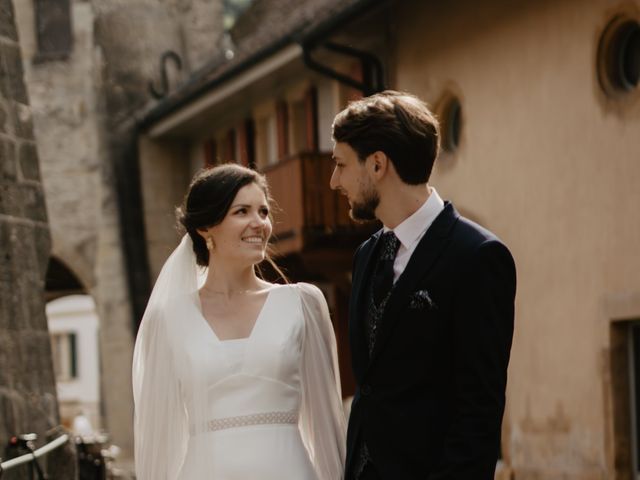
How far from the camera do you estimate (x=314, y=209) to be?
66.5 feet

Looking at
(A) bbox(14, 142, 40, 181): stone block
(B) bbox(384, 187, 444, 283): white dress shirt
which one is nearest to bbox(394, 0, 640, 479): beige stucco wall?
(A) bbox(14, 142, 40, 181): stone block

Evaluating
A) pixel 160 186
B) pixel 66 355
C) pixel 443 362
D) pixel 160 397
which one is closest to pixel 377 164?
pixel 443 362

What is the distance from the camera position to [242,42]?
95.9 ft

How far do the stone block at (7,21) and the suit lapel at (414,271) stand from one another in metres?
5.97

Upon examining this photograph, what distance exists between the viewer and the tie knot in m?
5.08

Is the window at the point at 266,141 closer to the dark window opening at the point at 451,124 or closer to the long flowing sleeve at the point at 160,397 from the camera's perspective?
the dark window opening at the point at 451,124

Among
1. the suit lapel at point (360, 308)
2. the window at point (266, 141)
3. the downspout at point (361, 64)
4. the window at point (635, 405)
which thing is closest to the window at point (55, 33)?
the window at point (266, 141)

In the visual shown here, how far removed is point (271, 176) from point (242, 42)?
850 centimetres

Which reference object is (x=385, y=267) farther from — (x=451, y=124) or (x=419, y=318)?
(x=451, y=124)

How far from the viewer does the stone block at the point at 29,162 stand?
10336 millimetres

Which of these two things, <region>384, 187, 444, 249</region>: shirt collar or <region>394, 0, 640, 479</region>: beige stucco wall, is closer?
<region>384, 187, 444, 249</region>: shirt collar

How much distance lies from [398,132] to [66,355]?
52338mm

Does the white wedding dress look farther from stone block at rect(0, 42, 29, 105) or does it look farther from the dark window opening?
the dark window opening

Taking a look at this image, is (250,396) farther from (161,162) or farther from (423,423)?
(161,162)
